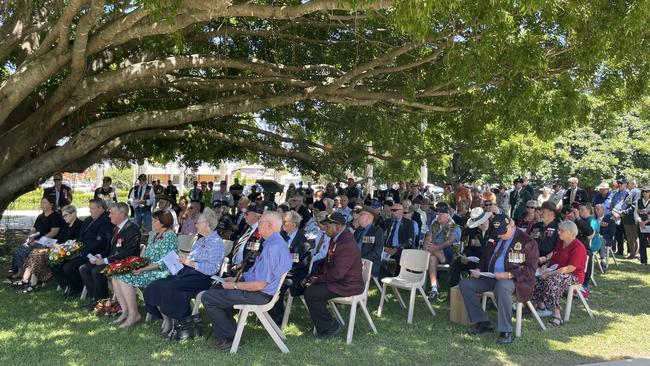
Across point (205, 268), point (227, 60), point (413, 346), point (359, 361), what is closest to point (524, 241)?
point (413, 346)

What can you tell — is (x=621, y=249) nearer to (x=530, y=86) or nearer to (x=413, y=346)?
(x=530, y=86)

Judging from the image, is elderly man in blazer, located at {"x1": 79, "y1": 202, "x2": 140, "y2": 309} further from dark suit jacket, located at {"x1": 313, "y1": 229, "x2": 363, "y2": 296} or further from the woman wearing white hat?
the woman wearing white hat

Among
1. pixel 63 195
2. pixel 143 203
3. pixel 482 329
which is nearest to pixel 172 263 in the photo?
pixel 482 329

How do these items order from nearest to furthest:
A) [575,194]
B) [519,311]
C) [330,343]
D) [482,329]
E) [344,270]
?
1. [330,343]
2. [344,270]
3. [519,311]
4. [482,329]
5. [575,194]

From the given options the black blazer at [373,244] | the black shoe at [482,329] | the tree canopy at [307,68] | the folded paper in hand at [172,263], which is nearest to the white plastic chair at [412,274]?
the black blazer at [373,244]

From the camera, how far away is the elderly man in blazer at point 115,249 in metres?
7.48

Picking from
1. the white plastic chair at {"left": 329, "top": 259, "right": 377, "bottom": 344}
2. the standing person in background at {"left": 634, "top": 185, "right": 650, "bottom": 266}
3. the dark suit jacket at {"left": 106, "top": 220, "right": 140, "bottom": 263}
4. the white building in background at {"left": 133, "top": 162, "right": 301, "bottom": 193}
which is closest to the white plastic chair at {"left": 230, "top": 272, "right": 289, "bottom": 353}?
the white plastic chair at {"left": 329, "top": 259, "right": 377, "bottom": 344}

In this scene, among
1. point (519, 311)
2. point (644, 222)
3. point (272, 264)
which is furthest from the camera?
point (644, 222)

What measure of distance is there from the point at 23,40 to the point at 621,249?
14404 millimetres

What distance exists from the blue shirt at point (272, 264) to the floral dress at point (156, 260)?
146cm

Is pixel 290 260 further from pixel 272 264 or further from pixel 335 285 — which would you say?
pixel 335 285

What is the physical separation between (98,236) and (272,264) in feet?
11.8

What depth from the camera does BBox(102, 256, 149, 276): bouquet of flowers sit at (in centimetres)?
675

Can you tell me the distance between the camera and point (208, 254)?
21.9 feet
